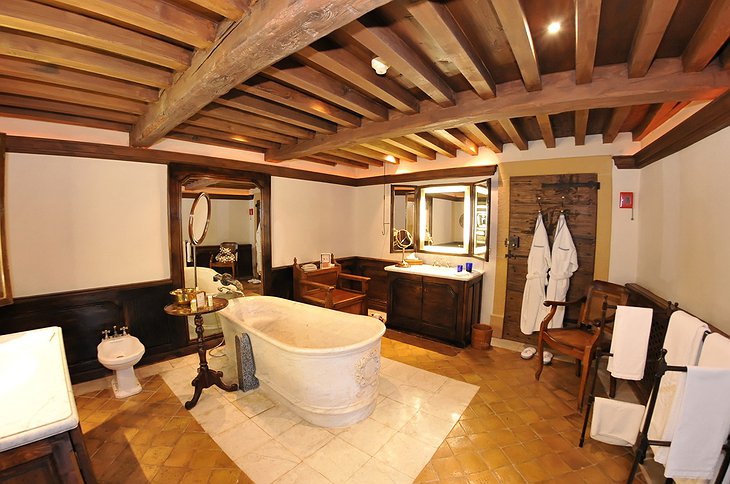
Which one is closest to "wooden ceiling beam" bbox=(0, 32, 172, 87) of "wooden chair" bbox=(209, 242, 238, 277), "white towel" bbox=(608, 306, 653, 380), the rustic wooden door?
"white towel" bbox=(608, 306, 653, 380)

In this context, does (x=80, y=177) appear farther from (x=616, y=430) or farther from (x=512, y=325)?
(x=512, y=325)

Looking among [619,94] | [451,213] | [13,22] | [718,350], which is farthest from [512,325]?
[13,22]

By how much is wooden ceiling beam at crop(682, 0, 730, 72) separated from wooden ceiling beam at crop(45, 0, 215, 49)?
2.46 m

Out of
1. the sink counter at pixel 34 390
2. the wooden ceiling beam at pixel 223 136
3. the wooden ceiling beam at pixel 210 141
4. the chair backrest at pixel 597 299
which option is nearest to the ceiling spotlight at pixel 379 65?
the wooden ceiling beam at pixel 223 136

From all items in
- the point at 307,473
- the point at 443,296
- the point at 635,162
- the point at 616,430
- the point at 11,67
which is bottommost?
the point at 307,473

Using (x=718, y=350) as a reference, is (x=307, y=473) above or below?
below

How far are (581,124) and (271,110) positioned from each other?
2929mm

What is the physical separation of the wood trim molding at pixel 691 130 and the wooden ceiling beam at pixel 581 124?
55cm

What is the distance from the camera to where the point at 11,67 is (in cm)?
181

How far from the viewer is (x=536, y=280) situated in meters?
3.66

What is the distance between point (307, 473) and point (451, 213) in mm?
3786

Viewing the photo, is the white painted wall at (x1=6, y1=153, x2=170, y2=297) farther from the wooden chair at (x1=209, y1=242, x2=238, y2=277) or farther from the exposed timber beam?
the exposed timber beam

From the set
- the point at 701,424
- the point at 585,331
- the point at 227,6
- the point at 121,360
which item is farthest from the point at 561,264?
the point at 121,360

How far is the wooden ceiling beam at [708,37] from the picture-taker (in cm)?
138
